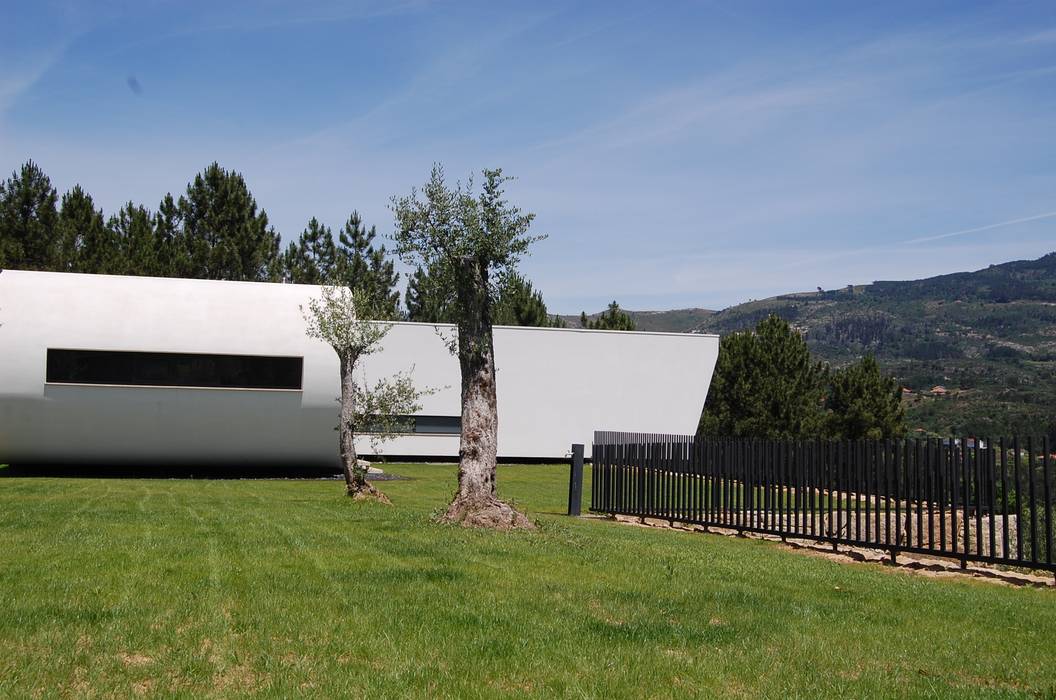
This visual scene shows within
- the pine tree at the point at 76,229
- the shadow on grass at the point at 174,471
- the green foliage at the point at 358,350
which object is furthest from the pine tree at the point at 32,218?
the green foliage at the point at 358,350

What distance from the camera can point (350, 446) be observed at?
2048 cm

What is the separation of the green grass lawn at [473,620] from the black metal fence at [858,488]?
140 cm

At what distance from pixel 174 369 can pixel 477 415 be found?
1531 cm

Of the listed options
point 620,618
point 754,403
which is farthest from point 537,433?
point 620,618

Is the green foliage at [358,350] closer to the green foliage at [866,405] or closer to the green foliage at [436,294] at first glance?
the green foliage at [436,294]

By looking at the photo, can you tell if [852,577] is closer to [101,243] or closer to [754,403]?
[754,403]

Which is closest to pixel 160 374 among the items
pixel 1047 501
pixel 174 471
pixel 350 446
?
pixel 174 471

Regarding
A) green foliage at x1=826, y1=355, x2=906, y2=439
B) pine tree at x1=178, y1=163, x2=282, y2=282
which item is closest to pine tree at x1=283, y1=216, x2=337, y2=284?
pine tree at x1=178, y1=163, x2=282, y2=282

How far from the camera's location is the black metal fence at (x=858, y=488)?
12.0 metres

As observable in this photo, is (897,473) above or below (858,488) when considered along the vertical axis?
above

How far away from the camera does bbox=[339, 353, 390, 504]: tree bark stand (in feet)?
62.7

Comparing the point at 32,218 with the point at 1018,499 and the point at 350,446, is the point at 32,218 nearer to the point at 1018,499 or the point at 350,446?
the point at 350,446

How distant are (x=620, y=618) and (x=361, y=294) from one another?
15561mm

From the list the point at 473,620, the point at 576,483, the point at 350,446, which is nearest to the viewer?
the point at 473,620
